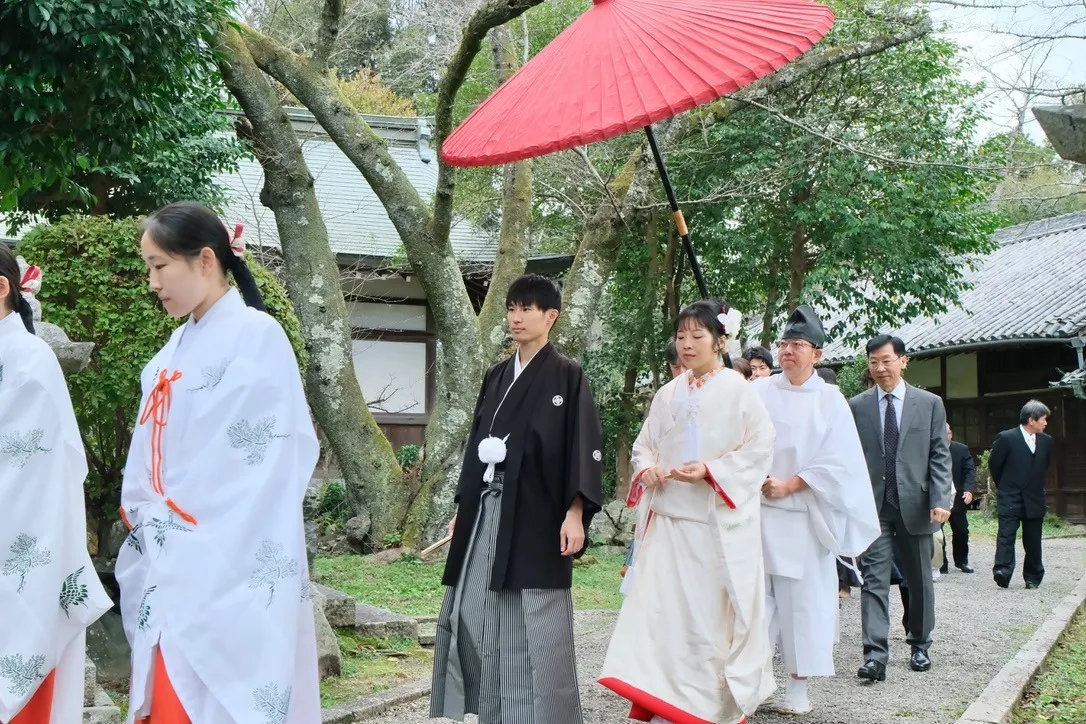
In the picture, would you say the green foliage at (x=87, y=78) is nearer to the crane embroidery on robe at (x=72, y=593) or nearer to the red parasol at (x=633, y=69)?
the red parasol at (x=633, y=69)

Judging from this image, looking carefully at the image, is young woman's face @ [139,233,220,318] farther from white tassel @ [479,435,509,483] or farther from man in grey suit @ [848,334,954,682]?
man in grey suit @ [848,334,954,682]

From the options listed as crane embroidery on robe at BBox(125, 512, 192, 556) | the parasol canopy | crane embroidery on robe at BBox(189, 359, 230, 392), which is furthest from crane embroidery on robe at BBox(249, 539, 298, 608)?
the parasol canopy

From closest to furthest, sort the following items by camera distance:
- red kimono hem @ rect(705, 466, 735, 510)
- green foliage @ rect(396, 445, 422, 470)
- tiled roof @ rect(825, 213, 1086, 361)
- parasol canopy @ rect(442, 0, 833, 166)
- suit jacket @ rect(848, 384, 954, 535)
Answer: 1. parasol canopy @ rect(442, 0, 833, 166)
2. red kimono hem @ rect(705, 466, 735, 510)
3. suit jacket @ rect(848, 384, 954, 535)
4. green foliage @ rect(396, 445, 422, 470)
5. tiled roof @ rect(825, 213, 1086, 361)

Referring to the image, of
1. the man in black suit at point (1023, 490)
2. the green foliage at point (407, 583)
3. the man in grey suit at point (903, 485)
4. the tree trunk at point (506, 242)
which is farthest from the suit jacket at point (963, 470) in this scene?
the man in grey suit at point (903, 485)

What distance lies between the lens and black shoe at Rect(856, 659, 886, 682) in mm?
6355

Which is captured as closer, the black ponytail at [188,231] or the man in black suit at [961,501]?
the black ponytail at [188,231]

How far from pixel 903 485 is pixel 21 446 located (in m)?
5.36

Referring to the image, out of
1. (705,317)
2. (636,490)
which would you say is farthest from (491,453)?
(705,317)

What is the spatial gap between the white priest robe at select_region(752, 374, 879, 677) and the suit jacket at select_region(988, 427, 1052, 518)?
682cm

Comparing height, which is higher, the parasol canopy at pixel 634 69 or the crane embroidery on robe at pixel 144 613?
the parasol canopy at pixel 634 69

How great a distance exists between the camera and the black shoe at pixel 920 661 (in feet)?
22.2

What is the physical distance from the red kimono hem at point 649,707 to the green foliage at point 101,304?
319 cm

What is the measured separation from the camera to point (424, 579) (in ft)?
32.8

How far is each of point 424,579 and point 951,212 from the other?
8.75 m
